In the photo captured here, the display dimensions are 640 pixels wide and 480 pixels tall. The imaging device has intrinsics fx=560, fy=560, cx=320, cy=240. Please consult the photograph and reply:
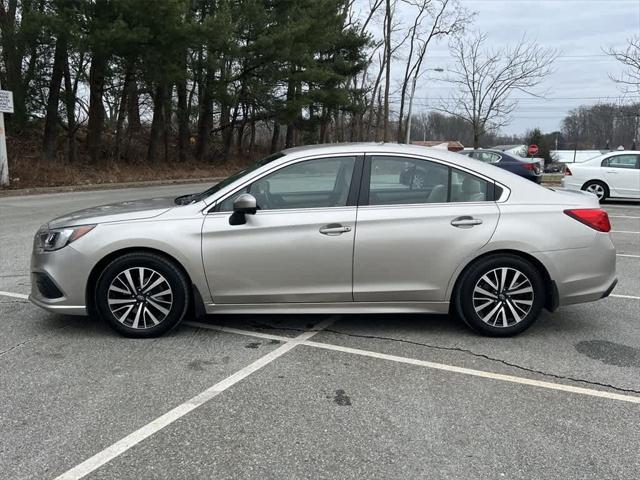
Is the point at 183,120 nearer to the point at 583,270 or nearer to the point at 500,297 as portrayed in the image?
the point at 500,297

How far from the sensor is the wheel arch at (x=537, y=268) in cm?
450

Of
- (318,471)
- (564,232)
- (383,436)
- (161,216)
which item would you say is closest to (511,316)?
(564,232)

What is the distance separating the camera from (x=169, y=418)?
3.28 metres

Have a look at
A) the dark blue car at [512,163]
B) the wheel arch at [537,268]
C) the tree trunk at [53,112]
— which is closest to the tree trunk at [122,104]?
the tree trunk at [53,112]

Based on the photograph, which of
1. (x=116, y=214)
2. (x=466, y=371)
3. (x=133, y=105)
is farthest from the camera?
(x=133, y=105)

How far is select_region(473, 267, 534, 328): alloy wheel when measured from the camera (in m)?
4.51

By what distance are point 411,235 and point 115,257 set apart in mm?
2334

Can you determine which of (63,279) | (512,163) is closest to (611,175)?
(512,163)

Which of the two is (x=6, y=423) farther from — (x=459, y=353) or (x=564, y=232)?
(x=564, y=232)

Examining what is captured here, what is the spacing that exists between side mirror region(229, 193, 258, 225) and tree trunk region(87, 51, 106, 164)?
16.9 m

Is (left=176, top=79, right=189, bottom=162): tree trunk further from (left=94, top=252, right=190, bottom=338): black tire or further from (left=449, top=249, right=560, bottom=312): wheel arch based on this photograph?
(left=449, top=249, right=560, bottom=312): wheel arch

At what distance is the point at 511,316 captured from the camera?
15.0 feet

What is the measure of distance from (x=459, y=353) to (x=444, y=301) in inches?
17.5

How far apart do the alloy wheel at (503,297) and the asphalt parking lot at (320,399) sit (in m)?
0.20
